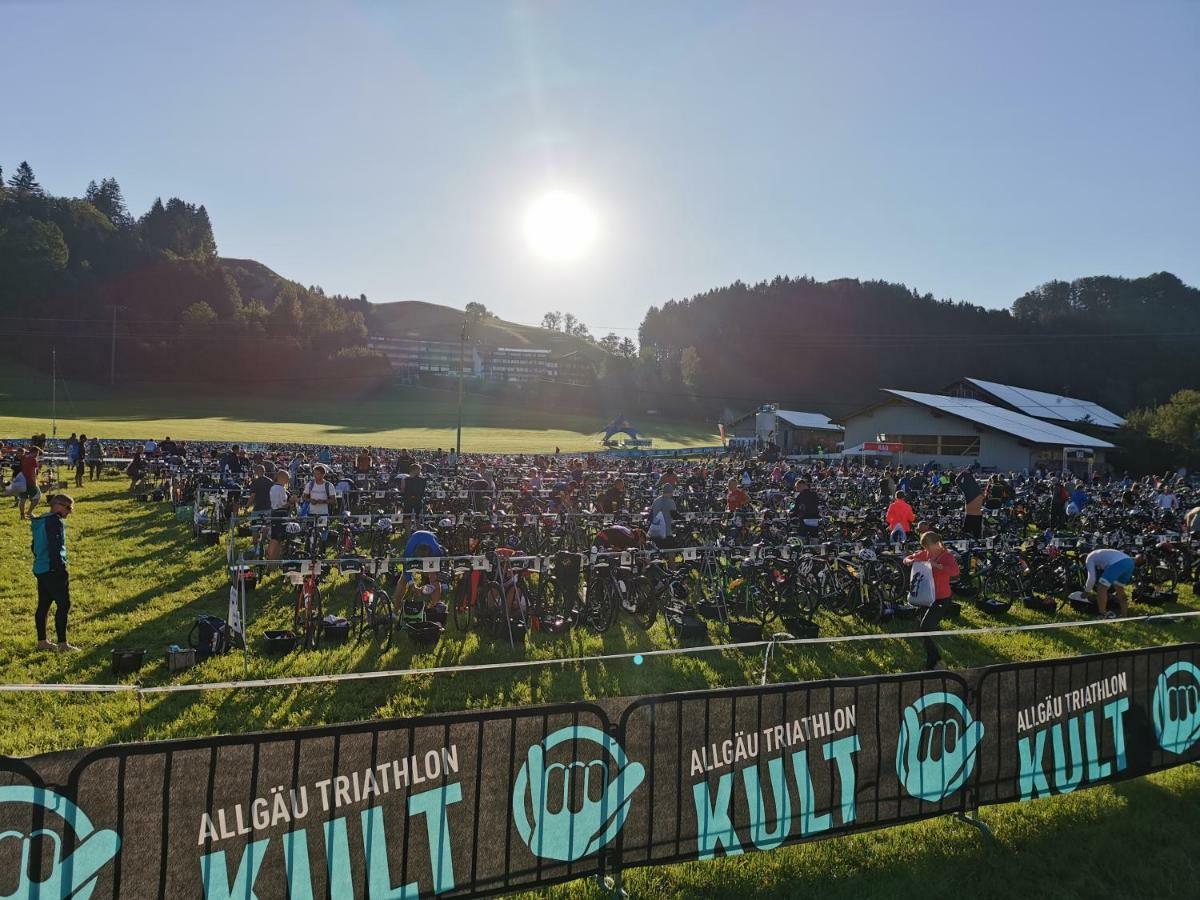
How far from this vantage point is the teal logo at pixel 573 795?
4059 millimetres

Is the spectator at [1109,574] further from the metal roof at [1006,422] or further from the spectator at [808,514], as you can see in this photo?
the metal roof at [1006,422]

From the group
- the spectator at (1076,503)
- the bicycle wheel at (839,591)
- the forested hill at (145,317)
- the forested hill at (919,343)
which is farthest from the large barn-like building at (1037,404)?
the forested hill at (145,317)

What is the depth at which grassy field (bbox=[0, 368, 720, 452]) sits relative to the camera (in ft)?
167

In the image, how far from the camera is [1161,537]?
14.8 m

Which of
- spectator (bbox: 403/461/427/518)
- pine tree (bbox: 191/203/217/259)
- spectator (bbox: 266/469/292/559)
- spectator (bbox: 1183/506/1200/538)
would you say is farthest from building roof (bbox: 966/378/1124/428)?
pine tree (bbox: 191/203/217/259)

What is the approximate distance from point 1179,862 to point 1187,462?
54172 mm

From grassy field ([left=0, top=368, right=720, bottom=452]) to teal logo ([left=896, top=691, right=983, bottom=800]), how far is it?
154ft

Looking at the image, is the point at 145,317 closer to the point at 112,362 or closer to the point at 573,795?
the point at 112,362

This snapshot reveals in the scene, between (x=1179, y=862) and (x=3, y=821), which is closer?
(x=3, y=821)

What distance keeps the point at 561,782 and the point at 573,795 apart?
11 centimetres

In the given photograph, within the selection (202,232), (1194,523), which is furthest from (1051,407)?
(202,232)

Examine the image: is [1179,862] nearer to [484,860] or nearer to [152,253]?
[484,860]

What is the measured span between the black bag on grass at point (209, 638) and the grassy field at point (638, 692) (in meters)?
0.25

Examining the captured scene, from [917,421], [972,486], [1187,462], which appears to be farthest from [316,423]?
[1187,462]
